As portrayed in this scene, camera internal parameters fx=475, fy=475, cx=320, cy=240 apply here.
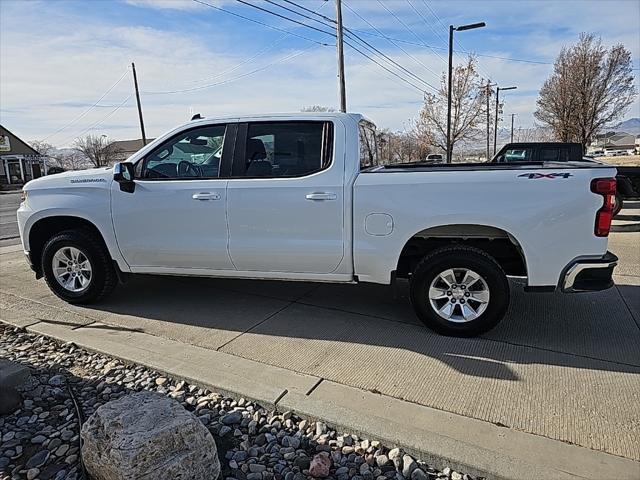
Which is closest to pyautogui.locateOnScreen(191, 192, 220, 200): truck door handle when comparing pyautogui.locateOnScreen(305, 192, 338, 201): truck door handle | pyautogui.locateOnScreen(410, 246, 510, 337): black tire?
pyautogui.locateOnScreen(305, 192, 338, 201): truck door handle

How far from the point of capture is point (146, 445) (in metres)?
2.26

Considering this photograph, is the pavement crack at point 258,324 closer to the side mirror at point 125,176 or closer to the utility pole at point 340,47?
the side mirror at point 125,176

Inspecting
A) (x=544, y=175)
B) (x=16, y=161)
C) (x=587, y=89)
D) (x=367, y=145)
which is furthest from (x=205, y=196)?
(x=16, y=161)

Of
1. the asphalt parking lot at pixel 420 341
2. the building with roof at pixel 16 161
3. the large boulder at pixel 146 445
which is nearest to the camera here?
the large boulder at pixel 146 445

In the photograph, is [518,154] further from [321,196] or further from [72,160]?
[72,160]

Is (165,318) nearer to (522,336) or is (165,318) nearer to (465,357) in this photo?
(465,357)

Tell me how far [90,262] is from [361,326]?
2.91 metres

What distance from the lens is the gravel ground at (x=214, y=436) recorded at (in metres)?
2.54

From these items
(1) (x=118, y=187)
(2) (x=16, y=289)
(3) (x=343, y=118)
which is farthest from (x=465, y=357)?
(2) (x=16, y=289)

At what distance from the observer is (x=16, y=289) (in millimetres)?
5824

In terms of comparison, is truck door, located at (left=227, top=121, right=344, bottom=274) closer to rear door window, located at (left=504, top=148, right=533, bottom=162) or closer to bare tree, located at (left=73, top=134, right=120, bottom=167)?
rear door window, located at (left=504, top=148, right=533, bottom=162)

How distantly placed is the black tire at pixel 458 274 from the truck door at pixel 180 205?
72.4 inches

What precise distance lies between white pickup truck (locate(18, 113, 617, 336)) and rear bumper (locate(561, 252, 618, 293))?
11mm

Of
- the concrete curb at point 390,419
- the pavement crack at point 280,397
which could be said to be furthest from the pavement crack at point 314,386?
the pavement crack at point 280,397
